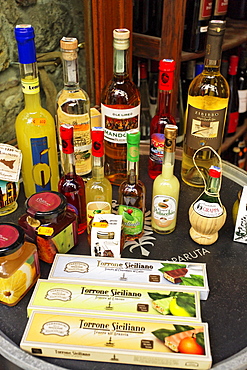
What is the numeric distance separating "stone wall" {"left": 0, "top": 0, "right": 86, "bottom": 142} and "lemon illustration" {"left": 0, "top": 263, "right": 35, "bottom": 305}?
86cm

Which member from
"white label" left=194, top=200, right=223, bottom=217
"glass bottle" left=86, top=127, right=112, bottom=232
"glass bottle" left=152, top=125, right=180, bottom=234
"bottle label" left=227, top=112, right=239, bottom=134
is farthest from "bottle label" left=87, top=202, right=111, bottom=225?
"bottle label" left=227, top=112, right=239, bottom=134

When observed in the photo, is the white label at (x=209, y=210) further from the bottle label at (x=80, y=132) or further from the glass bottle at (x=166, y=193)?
the bottle label at (x=80, y=132)

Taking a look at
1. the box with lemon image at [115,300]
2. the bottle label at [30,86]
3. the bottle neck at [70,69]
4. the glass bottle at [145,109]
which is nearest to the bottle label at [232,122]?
the glass bottle at [145,109]

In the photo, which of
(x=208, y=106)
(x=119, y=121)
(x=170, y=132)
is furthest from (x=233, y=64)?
(x=170, y=132)

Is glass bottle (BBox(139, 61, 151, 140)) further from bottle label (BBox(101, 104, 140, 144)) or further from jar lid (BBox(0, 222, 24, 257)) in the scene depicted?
jar lid (BBox(0, 222, 24, 257))

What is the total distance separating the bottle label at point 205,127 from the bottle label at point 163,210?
9.4 inches

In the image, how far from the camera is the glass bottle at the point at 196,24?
1502 mm

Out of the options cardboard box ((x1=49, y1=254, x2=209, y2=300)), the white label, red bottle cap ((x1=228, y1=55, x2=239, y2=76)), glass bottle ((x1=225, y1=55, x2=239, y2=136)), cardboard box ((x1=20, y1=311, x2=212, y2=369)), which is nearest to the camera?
cardboard box ((x1=20, y1=311, x2=212, y2=369))

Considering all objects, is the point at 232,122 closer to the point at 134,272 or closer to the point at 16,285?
the point at 134,272

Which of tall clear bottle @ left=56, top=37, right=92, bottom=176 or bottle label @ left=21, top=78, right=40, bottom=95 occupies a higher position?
bottle label @ left=21, top=78, right=40, bottom=95

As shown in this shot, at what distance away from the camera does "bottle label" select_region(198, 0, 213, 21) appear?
1.48 m

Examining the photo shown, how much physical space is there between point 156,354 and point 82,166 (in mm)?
602

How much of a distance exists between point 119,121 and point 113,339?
1.88 feet

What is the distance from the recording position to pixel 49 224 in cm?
90
